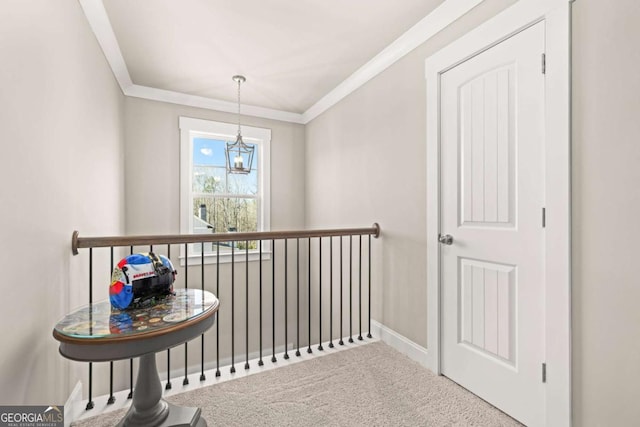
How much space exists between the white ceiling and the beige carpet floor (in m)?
2.36

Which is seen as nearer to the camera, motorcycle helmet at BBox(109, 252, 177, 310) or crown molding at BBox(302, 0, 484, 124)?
motorcycle helmet at BBox(109, 252, 177, 310)

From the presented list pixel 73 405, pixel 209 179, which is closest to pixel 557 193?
pixel 73 405

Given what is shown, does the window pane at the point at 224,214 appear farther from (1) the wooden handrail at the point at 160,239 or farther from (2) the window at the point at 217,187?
(1) the wooden handrail at the point at 160,239

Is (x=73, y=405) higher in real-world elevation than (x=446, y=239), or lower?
lower

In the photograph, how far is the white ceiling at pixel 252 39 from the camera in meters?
2.00

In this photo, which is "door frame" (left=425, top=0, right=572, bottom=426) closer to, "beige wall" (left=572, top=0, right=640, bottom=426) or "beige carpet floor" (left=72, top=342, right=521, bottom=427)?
"beige wall" (left=572, top=0, right=640, bottom=426)

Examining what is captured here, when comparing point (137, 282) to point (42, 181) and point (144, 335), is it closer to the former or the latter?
point (144, 335)

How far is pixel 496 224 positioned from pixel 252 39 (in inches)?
86.7

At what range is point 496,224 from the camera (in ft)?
5.68

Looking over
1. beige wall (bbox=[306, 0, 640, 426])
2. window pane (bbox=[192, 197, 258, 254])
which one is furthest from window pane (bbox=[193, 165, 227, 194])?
beige wall (bbox=[306, 0, 640, 426])

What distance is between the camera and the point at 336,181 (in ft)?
11.1

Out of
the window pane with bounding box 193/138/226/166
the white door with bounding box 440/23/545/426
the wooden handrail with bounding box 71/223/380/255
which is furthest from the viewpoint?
the window pane with bounding box 193/138/226/166

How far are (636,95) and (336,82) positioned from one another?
2.42 meters

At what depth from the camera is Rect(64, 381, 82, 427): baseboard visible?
158cm
